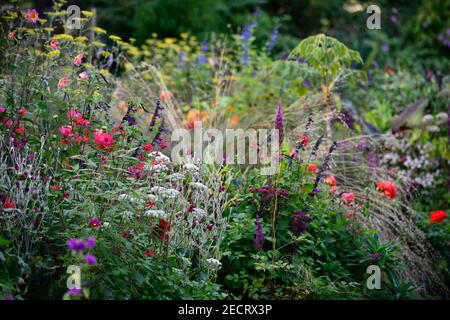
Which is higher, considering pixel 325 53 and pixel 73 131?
pixel 325 53

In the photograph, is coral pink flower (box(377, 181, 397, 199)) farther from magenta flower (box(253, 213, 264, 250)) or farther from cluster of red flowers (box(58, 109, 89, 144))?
cluster of red flowers (box(58, 109, 89, 144))

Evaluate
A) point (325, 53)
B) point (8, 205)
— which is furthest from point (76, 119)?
point (325, 53)

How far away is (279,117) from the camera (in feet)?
12.1

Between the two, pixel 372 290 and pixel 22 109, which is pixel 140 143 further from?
pixel 372 290

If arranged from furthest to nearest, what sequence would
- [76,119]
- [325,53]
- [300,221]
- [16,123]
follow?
[325,53] → [300,221] → [16,123] → [76,119]

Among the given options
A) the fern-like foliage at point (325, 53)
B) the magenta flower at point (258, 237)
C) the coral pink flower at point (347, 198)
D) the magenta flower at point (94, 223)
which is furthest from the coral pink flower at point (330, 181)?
the magenta flower at point (94, 223)

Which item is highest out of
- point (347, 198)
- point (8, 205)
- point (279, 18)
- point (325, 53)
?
point (279, 18)

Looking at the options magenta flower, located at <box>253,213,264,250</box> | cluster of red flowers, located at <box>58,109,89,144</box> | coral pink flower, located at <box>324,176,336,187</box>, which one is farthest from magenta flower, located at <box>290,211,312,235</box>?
cluster of red flowers, located at <box>58,109,89,144</box>

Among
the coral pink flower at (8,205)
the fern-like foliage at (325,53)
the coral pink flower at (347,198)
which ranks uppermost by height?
the fern-like foliage at (325,53)

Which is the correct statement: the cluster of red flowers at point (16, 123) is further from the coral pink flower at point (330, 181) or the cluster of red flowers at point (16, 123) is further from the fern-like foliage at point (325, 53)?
the fern-like foliage at point (325, 53)

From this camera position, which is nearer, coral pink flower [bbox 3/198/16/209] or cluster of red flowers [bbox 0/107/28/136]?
coral pink flower [bbox 3/198/16/209]

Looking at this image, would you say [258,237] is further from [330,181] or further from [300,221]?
[330,181]

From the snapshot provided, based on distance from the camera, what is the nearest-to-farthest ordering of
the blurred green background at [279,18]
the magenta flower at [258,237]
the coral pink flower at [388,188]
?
the magenta flower at [258,237] → the coral pink flower at [388,188] → the blurred green background at [279,18]
